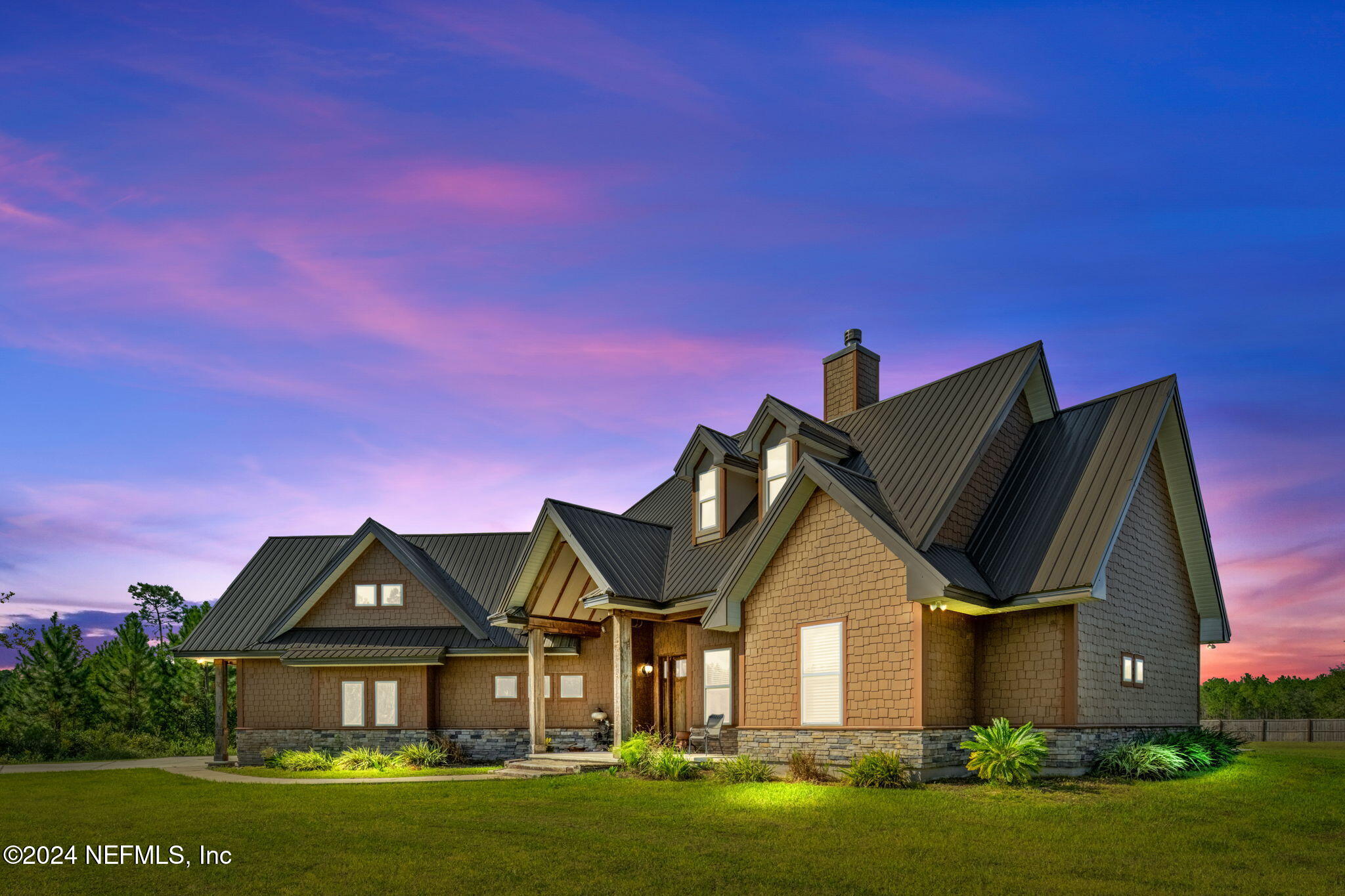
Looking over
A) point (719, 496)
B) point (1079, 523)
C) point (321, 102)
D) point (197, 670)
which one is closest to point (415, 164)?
point (321, 102)

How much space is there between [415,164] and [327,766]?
14925mm

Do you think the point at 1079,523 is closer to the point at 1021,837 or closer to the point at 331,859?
the point at 1021,837

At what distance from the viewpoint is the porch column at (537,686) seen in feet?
70.7

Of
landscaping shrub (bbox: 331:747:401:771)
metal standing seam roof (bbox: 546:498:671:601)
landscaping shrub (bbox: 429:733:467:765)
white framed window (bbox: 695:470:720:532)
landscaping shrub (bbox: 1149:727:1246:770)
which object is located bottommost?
landscaping shrub (bbox: 429:733:467:765)

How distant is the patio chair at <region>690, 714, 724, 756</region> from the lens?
19266 millimetres

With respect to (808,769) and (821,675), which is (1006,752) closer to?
(808,769)

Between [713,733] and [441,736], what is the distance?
9.03 metres

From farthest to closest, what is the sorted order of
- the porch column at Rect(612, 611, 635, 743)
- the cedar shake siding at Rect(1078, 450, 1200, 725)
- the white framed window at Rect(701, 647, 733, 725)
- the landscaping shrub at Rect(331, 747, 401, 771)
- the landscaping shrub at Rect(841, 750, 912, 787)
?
the landscaping shrub at Rect(331, 747, 401, 771) < the porch column at Rect(612, 611, 635, 743) < the white framed window at Rect(701, 647, 733, 725) < the cedar shake siding at Rect(1078, 450, 1200, 725) < the landscaping shrub at Rect(841, 750, 912, 787)

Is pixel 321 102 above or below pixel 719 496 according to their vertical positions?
above

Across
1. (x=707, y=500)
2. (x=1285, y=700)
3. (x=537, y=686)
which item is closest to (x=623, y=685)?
(x=537, y=686)

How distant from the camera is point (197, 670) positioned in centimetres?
3328

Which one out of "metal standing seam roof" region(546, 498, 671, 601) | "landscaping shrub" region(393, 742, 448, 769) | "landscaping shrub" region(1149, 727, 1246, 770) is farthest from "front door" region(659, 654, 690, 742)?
"landscaping shrub" region(1149, 727, 1246, 770)

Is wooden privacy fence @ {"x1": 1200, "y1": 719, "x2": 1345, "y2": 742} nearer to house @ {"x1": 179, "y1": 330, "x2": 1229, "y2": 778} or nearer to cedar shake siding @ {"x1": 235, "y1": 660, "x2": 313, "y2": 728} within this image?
house @ {"x1": 179, "y1": 330, "x2": 1229, "y2": 778}

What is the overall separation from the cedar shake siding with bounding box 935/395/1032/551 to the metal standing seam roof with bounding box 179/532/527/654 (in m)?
13.0
